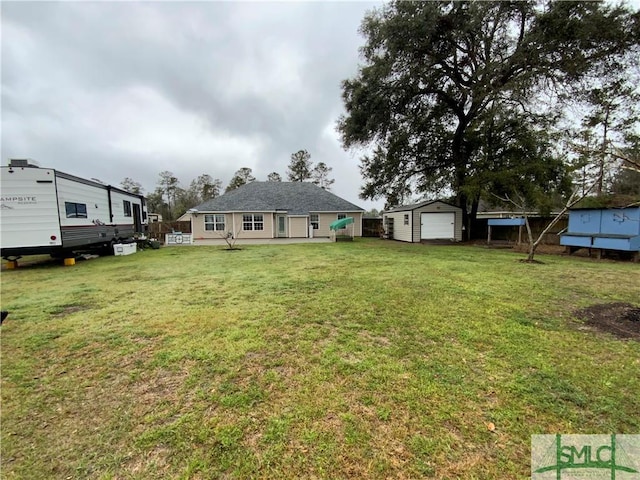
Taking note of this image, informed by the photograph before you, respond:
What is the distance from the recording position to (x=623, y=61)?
14047 mm

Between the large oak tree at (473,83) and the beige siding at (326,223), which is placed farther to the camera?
the beige siding at (326,223)

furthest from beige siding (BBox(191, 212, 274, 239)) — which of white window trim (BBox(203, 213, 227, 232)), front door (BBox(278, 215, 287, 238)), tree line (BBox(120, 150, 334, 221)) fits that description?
tree line (BBox(120, 150, 334, 221))

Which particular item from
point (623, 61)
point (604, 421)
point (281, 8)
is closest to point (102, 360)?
point (604, 421)

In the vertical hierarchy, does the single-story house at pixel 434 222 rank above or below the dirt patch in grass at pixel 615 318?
above

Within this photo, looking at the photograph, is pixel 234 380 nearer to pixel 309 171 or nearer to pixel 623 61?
pixel 623 61

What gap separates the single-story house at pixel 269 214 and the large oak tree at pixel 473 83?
239 inches

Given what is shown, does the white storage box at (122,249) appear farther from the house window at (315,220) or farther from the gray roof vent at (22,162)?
the house window at (315,220)

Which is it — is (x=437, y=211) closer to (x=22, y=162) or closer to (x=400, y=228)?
(x=400, y=228)

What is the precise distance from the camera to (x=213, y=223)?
2217 centimetres

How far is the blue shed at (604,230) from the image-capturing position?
10.2m

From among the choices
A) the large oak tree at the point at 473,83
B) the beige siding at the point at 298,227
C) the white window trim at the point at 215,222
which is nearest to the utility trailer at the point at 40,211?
the white window trim at the point at 215,222

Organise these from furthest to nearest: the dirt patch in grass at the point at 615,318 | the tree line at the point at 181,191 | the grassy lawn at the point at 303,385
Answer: the tree line at the point at 181,191 < the dirt patch in grass at the point at 615,318 < the grassy lawn at the point at 303,385

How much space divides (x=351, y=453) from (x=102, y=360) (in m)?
2.90

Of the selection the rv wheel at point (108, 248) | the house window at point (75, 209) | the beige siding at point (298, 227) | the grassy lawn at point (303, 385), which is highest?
the house window at point (75, 209)
